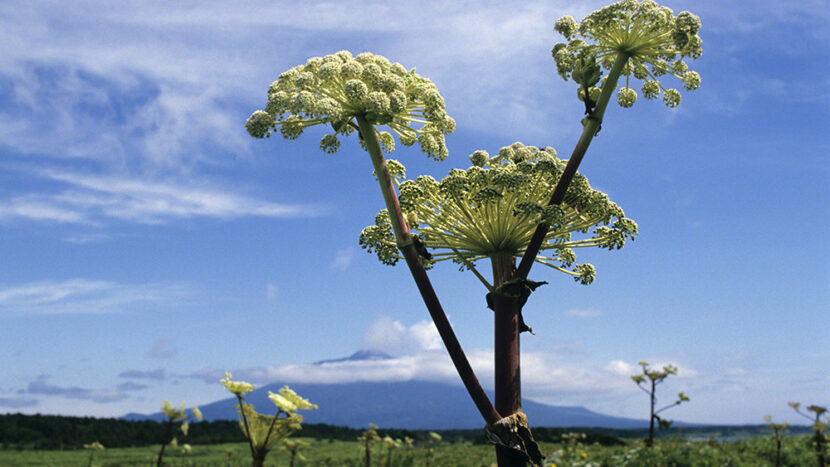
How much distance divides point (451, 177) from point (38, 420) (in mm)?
31551

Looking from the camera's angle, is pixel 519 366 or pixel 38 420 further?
pixel 38 420

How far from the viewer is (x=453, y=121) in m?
5.93

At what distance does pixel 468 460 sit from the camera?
19625 mm

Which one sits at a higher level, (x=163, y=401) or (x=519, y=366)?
(x=519, y=366)

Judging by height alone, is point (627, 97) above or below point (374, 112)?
above

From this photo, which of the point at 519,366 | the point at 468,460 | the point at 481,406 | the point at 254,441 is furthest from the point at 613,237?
the point at 468,460

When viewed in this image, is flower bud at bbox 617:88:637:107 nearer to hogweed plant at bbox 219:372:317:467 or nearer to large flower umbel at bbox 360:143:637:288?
large flower umbel at bbox 360:143:637:288

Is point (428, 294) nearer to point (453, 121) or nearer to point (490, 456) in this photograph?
point (453, 121)

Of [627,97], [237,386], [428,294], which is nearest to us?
[237,386]

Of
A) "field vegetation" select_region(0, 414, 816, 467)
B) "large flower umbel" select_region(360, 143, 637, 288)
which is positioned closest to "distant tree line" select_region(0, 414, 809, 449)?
"field vegetation" select_region(0, 414, 816, 467)

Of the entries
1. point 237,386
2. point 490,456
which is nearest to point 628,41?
point 237,386

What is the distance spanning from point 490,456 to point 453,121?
16.9 m

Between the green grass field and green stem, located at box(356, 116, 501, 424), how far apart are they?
23.4ft

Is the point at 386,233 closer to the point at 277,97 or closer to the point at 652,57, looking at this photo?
the point at 277,97
